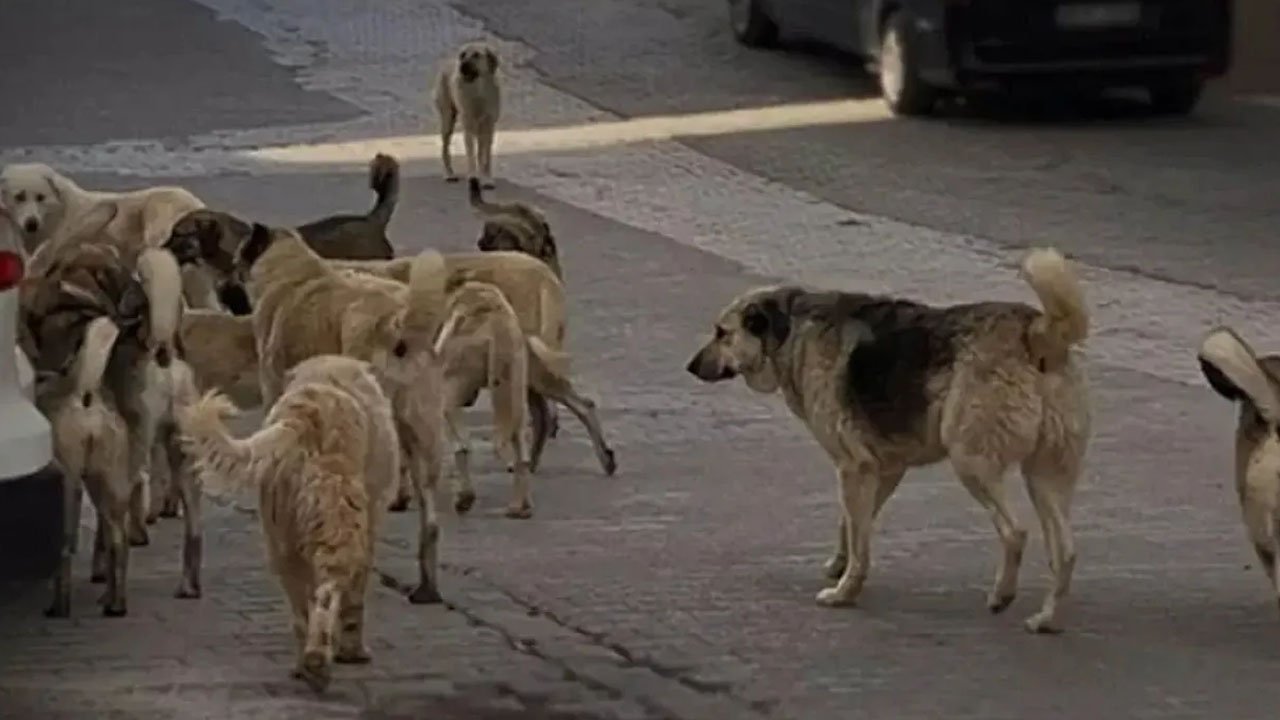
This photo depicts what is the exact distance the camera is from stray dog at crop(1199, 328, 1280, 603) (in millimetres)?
8242

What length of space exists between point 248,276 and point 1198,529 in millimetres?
3567

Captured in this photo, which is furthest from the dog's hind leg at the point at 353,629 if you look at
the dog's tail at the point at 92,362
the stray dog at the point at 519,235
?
the stray dog at the point at 519,235

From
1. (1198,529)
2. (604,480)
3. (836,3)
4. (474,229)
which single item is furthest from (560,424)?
(836,3)

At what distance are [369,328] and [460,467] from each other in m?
1.26

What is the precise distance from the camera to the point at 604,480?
10.7 m

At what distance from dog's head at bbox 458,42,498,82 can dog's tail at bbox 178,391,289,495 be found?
1174 cm

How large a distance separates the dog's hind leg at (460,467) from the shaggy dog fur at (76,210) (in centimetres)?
173

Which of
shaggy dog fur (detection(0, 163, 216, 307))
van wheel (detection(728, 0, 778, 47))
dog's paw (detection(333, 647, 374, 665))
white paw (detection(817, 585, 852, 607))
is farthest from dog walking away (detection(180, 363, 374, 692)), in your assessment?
van wheel (detection(728, 0, 778, 47))

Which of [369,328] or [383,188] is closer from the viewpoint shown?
[369,328]

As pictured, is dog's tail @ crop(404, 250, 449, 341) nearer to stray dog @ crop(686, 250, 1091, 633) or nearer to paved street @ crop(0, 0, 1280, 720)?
paved street @ crop(0, 0, 1280, 720)

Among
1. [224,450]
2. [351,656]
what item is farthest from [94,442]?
[351,656]

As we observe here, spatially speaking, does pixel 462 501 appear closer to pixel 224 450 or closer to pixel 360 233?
pixel 360 233

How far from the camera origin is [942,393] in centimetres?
848

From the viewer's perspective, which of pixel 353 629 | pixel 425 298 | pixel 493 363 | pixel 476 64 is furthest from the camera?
pixel 476 64
